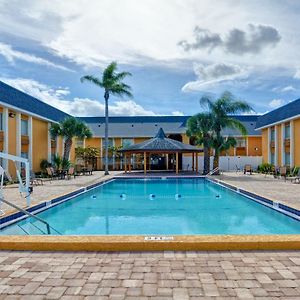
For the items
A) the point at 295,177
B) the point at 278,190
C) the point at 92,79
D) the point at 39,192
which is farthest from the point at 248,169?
the point at 39,192

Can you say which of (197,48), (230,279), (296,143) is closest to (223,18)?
(197,48)

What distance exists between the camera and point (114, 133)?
39906 millimetres

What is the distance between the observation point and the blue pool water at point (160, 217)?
8.93m

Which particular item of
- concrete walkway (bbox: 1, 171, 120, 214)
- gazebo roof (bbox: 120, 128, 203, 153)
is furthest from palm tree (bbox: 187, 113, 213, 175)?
concrete walkway (bbox: 1, 171, 120, 214)

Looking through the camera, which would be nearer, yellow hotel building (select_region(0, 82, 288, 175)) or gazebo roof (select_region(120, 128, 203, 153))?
yellow hotel building (select_region(0, 82, 288, 175))

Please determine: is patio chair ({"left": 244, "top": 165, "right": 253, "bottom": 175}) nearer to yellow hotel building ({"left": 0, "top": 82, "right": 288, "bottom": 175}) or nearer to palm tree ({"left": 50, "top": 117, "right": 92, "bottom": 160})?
yellow hotel building ({"left": 0, "top": 82, "right": 288, "bottom": 175})

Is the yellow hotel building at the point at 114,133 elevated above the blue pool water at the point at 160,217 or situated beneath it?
elevated above

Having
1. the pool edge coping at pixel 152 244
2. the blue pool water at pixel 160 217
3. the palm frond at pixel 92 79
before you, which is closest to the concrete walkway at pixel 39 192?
the blue pool water at pixel 160 217

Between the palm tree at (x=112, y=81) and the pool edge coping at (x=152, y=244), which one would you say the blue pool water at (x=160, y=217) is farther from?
the palm tree at (x=112, y=81)

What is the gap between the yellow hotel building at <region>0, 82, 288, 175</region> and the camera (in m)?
21.8

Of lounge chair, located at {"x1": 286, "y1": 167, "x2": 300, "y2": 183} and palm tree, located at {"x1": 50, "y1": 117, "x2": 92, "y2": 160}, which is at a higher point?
palm tree, located at {"x1": 50, "y1": 117, "x2": 92, "y2": 160}

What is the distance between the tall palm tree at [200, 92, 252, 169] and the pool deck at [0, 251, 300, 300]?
Result: 21724 millimetres

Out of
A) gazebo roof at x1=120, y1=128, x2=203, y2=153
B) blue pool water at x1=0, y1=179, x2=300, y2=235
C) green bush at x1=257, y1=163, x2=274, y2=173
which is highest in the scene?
gazebo roof at x1=120, y1=128, x2=203, y2=153

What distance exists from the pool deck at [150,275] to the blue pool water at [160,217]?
3487 millimetres
